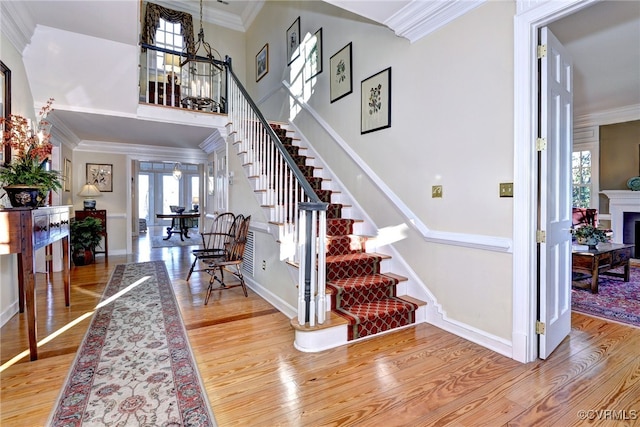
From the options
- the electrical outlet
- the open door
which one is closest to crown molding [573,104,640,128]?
the open door

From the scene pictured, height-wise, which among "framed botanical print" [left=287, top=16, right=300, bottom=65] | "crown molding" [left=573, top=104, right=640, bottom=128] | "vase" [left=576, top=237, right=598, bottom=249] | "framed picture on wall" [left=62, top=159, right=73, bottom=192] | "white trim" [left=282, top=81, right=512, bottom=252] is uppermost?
"framed botanical print" [left=287, top=16, right=300, bottom=65]

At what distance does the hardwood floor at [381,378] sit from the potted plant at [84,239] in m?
2.65

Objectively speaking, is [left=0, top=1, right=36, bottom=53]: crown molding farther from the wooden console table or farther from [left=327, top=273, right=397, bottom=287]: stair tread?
[left=327, top=273, right=397, bottom=287]: stair tread

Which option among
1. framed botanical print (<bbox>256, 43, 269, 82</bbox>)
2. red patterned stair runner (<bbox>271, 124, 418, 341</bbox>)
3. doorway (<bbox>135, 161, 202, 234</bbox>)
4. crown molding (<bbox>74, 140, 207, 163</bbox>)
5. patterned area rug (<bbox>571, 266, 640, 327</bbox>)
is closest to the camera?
red patterned stair runner (<bbox>271, 124, 418, 341</bbox>)

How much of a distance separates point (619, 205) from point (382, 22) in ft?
21.6

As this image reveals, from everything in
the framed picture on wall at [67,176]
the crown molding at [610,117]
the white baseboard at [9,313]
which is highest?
the crown molding at [610,117]

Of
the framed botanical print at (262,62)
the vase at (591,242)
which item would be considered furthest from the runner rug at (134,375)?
the framed botanical print at (262,62)

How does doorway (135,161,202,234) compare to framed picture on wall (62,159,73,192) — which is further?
doorway (135,161,202,234)

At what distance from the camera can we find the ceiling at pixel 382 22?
9.95ft

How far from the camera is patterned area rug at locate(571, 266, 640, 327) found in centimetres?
314

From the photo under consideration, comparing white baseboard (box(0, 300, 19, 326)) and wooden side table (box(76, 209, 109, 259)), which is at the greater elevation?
wooden side table (box(76, 209, 109, 259))

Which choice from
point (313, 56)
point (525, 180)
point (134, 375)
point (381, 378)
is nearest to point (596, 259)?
point (525, 180)

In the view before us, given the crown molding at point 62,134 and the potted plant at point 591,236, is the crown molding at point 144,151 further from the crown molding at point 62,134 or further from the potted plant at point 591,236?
the potted plant at point 591,236

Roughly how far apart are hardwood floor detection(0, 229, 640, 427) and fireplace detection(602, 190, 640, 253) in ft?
15.9
